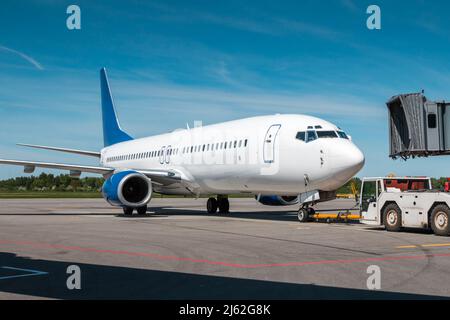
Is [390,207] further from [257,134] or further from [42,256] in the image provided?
[42,256]

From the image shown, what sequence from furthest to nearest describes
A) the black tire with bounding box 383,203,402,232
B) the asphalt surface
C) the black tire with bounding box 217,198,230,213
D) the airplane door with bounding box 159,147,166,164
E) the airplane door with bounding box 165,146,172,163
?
1. the airplane door with bounding box 159,147,166,164
2. the airplane door with bounding box 165,146,172,163
3. the black tire with bounding box 217,198,230,213
4. the black tire with bounding box 383,203,402,232
5. the asphalt surface

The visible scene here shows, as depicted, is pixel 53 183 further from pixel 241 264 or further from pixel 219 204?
pixel 241 264

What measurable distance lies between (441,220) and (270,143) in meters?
6.80

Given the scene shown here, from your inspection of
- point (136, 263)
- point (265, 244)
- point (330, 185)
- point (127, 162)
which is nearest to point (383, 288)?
point (136, 263)

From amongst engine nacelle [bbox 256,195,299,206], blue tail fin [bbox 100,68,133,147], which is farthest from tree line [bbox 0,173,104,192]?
engine nacelle [bbox 256,195,299,206]

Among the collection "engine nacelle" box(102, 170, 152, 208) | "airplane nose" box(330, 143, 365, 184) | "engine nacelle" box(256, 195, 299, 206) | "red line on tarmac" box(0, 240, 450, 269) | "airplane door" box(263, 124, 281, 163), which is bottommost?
"red line on tarmac" box(0, 240, 450, 269)

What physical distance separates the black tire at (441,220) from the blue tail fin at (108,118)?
85.4ft

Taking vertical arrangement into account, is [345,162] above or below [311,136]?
below

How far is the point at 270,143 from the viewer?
63.1 feet

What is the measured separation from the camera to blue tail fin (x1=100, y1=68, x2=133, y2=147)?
1486 inches

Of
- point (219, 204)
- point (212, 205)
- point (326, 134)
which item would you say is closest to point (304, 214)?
point (326, 134)

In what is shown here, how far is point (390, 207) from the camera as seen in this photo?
15984mm

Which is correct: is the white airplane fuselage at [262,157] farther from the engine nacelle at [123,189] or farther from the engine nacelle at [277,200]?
the engine nacelle at [277,200]

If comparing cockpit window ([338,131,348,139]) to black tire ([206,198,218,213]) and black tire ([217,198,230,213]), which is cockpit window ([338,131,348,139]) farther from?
black tire ([206,198,218,213])
